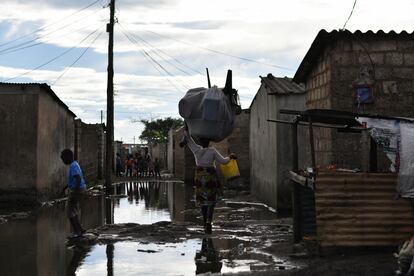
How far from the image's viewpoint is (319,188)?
8086mm

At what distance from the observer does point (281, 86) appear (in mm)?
17578

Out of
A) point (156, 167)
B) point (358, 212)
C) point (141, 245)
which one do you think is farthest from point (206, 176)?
point (156, 167)

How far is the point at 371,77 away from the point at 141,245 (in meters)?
5.16

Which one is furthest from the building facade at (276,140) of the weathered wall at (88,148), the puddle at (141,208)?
the weathered wall at (88,148)

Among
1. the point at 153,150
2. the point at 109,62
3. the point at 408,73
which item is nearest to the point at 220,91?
the point at 408,73

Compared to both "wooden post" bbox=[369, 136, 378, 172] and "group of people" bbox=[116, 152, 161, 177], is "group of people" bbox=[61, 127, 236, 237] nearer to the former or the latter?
"wooden post" bbox=[369, 136, 378, 172]

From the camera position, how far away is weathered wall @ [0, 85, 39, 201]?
18016 millimetres

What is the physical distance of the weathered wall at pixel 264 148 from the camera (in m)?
17.3

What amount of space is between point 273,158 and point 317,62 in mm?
5638

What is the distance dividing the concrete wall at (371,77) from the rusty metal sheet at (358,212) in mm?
2902

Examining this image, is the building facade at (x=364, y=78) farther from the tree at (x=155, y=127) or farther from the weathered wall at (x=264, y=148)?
the tree at (x=155, y=127)

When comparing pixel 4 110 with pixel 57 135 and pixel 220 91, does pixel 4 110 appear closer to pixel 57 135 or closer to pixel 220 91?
pixel 57 135

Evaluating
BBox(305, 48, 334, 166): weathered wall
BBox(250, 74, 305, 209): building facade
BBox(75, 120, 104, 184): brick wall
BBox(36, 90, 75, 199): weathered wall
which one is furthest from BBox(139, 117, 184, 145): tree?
BBox(305, 48, 334, 166): weathered wall

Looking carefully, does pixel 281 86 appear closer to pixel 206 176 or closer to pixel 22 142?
pixel 206 176
